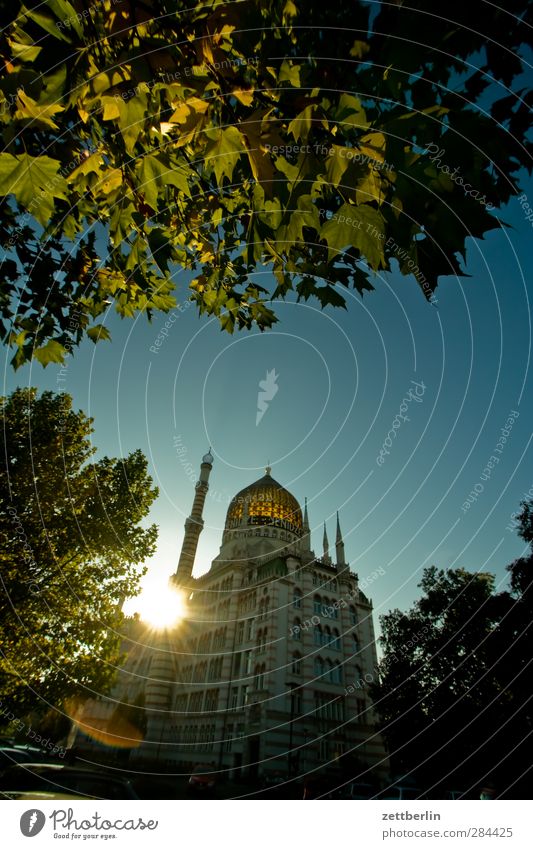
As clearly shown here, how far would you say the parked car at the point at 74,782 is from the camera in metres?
5.44

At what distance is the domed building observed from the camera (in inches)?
1240

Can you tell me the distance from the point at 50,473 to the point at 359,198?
13.9m

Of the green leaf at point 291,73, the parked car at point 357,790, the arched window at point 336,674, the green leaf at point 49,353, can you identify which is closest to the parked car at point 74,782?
the green leaf at point 49,353

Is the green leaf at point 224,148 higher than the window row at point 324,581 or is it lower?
lower

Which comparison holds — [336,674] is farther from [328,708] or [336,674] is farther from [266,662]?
[266,662]

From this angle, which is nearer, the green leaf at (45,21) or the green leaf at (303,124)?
the green leaf at (45,21)

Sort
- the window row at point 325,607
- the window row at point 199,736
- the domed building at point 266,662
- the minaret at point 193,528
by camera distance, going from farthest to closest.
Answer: the minaret at point 193,528
the window row at point 325,607
the window row at point 199,736
the domed building at point 266,662

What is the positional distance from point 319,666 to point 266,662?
585 cm

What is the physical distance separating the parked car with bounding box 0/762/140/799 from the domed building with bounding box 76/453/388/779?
25.1 meters

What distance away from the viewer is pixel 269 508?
49.2 metres

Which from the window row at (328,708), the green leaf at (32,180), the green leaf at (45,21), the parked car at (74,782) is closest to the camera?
the green leaf at (45,21)

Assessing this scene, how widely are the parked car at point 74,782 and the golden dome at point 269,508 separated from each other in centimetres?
4230

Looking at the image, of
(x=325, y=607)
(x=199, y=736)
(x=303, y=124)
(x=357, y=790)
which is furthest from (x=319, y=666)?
(x=303, y=124)

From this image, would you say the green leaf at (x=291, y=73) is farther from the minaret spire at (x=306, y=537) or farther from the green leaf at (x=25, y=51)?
the minaret spire at (x=306, y=537)
